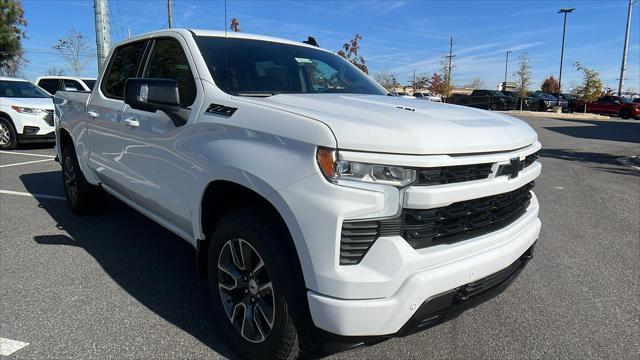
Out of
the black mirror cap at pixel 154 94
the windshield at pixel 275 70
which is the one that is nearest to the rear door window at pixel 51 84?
the windshield at pixel 275 70

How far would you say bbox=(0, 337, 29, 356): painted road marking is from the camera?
2.61 m

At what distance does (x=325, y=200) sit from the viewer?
1.91 metres

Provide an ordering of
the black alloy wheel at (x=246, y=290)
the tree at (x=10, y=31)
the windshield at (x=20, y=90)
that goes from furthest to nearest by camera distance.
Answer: the tree at (x=10, y=31)
the windshield at (x=20, y=90)
the black alloy wheel at (x=246, y=290)

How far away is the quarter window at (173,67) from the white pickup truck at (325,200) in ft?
0.07

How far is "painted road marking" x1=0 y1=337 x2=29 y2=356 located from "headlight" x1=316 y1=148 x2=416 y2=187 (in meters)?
2.16

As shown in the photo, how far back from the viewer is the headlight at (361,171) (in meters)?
1.94

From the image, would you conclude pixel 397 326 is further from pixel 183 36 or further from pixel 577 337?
pixel 183 36

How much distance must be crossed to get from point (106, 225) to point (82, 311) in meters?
2.09

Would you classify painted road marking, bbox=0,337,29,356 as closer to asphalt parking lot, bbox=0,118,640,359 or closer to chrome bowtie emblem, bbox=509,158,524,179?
asphalt parking lot, bbox=0,118,640,359

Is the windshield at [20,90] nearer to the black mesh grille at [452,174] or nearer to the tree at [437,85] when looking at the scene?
the black mesh grille at [452,174]

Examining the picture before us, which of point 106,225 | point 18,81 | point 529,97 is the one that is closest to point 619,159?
point 106,225

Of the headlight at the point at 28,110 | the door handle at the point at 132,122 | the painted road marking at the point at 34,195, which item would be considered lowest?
the painted road marking at the point at 34,195

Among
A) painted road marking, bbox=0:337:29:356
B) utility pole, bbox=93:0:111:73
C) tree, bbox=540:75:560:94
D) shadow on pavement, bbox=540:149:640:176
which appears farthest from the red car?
tree, bbox=540:75:560:94

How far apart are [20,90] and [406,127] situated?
12847 millimetres
